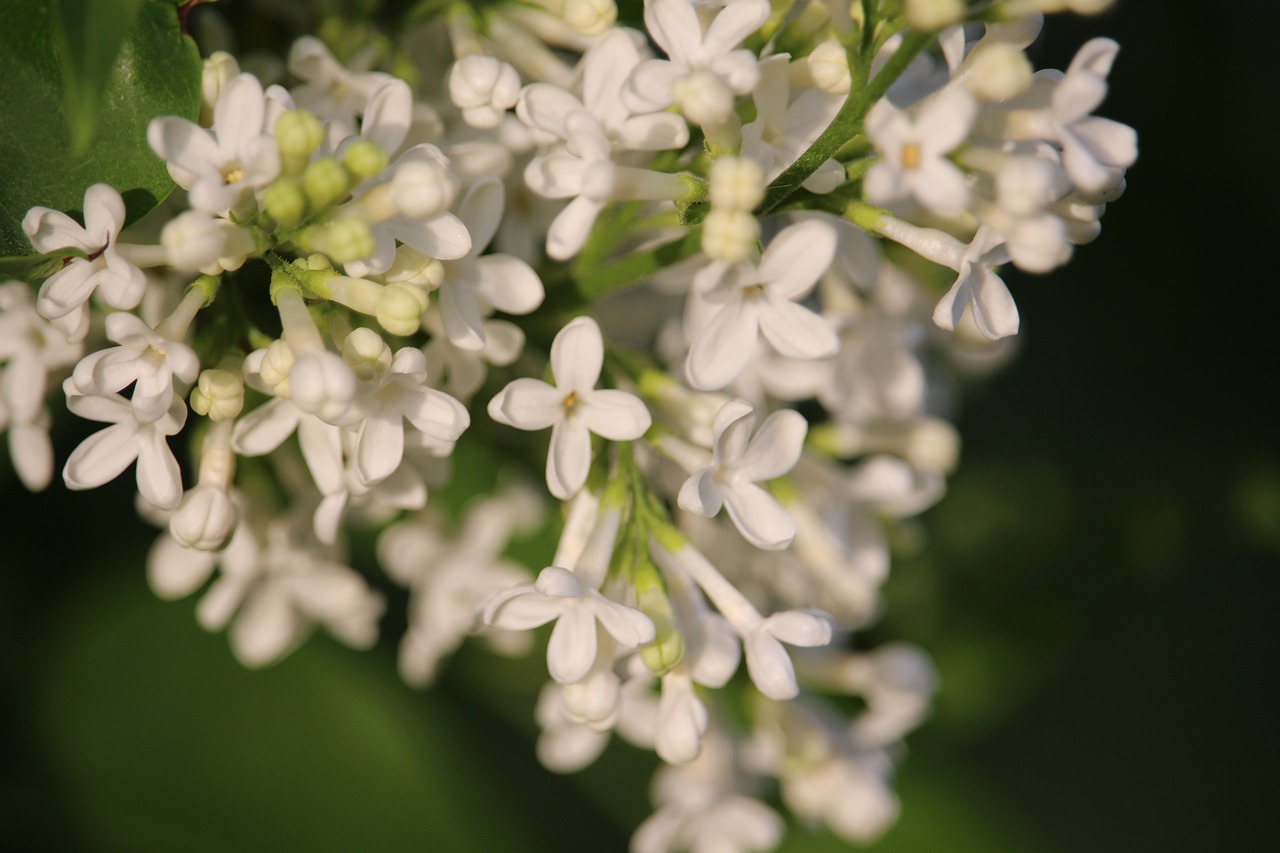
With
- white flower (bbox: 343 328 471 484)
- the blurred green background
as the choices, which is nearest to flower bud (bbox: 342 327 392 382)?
white flower (bbox: 343 328 471 484)

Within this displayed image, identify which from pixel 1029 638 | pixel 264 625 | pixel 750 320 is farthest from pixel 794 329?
pixel 1029 638

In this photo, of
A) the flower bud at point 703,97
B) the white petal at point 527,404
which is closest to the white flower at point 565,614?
the white petal at point 527,404

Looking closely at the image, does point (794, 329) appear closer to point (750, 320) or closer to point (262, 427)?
point (750, 320)

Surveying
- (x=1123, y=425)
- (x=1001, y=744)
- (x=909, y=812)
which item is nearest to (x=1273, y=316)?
(x=1123, y=425)

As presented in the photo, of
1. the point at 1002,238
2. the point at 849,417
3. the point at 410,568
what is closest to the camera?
the point at 1002,238

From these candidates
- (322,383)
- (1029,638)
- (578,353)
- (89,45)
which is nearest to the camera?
(89,45)

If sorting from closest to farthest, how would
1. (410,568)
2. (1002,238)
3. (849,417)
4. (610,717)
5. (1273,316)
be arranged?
(1002,238), (610,717), (849,417), (410,568), (1273,316)

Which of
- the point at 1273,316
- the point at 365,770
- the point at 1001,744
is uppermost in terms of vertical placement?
the point at 1273,316

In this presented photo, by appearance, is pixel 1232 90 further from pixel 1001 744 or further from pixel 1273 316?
pixel 1001 744
